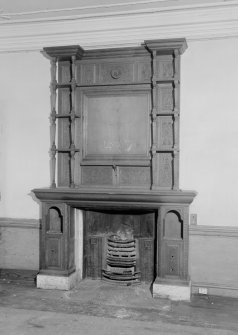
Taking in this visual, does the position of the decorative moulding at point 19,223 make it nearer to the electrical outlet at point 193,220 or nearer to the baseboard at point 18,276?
the baseboard at point 18,276

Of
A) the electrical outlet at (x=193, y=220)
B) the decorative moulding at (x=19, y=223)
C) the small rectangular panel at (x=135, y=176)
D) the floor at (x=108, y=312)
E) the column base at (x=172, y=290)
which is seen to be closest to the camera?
the floor at (x=108, y=312)

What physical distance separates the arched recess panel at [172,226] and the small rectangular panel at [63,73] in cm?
189

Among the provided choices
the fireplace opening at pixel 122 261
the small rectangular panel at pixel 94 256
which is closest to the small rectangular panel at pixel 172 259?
the fireplace opening at pixel 122 261

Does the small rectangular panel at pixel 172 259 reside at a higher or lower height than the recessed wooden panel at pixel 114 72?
lower

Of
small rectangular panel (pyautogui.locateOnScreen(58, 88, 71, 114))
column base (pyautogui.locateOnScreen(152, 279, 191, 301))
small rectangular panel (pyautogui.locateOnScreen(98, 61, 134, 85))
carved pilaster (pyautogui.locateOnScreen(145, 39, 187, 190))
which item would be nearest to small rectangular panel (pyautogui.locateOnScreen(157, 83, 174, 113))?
carved pilaster (pyautogui.locateOnScreen(145, 39, 187, 190))

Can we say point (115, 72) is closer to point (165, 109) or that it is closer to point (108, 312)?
point (165, 109)

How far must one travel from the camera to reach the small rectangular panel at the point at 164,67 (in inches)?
153

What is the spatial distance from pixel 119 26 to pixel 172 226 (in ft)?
7.40

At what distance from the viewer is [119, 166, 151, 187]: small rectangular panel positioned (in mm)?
4008

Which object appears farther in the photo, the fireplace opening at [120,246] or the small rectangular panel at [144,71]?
the fireplace opening at [120,246]

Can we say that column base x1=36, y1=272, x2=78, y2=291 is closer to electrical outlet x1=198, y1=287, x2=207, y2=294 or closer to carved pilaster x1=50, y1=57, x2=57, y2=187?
carved pilaster x1=50, y1=57, x2=57, y2=187

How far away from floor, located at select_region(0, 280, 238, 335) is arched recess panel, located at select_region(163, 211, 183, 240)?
652 millimetres

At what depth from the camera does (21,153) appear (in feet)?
14.2

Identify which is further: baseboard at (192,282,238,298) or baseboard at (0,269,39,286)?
baseboard at (0,269,39,286)
